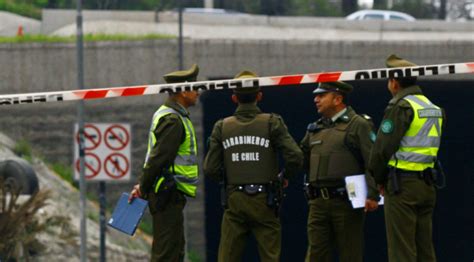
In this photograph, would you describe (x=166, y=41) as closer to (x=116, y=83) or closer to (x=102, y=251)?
(x=116, y=83)


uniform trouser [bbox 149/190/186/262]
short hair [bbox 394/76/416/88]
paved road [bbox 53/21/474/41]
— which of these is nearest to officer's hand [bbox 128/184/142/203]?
uniform trouser [bbox 149/190/186/262]

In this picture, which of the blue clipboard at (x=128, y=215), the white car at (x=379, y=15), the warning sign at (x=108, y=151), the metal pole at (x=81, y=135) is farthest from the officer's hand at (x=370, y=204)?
the white car at (x=379, y=15)

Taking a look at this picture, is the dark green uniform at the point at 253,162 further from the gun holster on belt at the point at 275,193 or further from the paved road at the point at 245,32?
the paved road at the point at 245,32

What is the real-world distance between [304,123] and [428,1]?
14823mm

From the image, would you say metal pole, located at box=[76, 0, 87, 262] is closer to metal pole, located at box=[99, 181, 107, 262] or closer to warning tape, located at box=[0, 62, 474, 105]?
metal pole, located at box=[99, 181, 107, 262]

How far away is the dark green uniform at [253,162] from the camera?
11.5 metres

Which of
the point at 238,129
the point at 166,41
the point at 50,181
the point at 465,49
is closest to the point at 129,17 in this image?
the point at 166,41

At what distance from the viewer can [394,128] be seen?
1072cm

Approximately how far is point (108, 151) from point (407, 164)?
40.2ft

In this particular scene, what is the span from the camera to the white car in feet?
96.3

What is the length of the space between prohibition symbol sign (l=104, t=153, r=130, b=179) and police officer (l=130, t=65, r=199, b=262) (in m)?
10.9

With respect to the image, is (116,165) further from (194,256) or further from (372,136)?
(372,136)

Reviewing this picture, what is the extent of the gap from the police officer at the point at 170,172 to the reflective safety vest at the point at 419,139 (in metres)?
1.57

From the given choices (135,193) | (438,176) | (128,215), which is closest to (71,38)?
(128,215)
